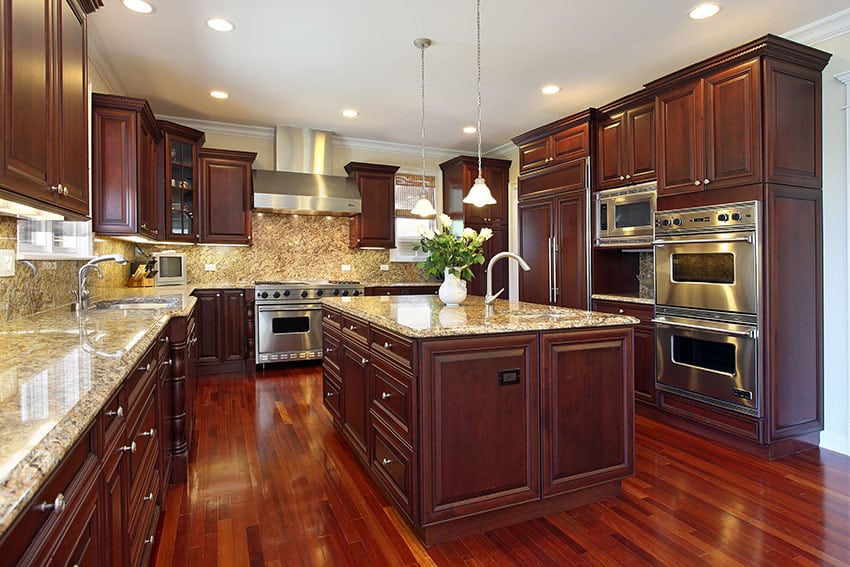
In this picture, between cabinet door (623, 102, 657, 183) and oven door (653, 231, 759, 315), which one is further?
cabinet door (623, 102, 657, 183)

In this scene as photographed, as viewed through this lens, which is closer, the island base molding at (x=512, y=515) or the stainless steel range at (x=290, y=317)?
the island base molding at (x=512, y=515)

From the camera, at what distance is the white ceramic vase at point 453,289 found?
2.85 m

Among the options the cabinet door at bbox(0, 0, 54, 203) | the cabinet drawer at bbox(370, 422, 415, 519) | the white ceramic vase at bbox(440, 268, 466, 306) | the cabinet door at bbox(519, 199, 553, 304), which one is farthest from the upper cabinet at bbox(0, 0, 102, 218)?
the cabinet door at bbox(519, 199, 553, 304)

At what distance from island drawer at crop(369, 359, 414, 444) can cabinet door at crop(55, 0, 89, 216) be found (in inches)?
57.1

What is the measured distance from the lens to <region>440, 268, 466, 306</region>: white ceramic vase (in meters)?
2.85

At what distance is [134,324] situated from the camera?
208 cm

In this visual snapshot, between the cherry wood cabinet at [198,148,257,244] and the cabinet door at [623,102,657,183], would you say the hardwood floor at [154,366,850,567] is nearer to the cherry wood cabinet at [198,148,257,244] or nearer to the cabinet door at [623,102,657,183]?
the cabinet door at [623,102,657,183]

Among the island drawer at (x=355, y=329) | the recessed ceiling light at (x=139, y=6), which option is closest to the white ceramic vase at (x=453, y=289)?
the island drawer at (x=355, y=329)

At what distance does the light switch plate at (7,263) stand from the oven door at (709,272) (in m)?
3.88

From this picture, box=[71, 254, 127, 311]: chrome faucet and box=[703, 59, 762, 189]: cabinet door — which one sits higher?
box=[703, 59, 762, 189]: cabinet door

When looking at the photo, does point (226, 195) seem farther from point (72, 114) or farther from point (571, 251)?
point (571, 251)

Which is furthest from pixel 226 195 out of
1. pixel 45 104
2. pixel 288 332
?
pixel 45 104

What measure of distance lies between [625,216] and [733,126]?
1088 mm

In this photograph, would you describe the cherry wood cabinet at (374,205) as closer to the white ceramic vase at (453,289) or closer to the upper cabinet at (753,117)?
the white ceramic vase at (453,289)
